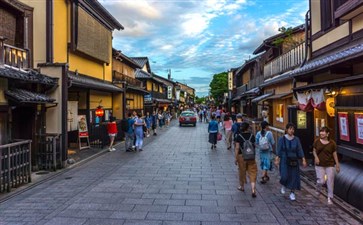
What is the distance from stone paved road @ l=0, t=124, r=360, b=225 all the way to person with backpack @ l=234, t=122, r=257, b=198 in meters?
0.39

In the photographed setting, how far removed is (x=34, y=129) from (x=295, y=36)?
16.5 meters

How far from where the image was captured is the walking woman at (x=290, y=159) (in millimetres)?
7602

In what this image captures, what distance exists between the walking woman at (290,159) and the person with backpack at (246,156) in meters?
0.68

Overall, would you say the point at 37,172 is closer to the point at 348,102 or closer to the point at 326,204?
the point at 326,204

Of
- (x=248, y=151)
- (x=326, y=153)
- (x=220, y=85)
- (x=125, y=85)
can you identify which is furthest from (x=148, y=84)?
(x=326, y=153)

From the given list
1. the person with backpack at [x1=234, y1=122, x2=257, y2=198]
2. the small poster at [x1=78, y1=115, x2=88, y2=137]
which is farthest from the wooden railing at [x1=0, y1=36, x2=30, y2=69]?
the person with backpack at [x1=234, y1=122, x2=257, y2=198]

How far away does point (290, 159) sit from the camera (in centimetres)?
763

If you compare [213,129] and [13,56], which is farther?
[213,129]

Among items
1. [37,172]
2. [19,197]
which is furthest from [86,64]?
[19,197]

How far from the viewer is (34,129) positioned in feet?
37.9

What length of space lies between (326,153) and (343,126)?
162cm

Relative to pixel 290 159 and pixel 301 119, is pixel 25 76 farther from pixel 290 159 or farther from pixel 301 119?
pixel 301 119

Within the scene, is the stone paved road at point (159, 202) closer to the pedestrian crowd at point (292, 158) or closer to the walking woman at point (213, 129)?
the pedestrian crowd at point (292, 158)

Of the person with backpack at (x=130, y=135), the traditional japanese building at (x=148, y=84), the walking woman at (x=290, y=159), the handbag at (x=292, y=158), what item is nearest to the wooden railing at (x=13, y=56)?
the person with backpack at (x=130, y=135)
